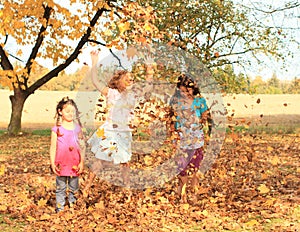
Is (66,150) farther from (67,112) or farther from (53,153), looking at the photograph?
(67,112)

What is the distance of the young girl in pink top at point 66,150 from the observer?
5938 mm

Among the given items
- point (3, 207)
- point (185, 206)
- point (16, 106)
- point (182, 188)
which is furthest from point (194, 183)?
point (16, 106)

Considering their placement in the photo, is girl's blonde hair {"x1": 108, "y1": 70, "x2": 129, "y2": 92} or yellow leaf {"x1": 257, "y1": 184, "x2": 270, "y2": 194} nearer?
girl's blonde hair {"x1": 108, "y1": 70, "x2": 129, "y2": 92}

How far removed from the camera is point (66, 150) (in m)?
5.95

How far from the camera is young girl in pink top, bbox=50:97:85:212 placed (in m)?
5.94

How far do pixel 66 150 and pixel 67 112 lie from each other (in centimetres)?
50

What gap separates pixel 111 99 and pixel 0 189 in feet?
9.13

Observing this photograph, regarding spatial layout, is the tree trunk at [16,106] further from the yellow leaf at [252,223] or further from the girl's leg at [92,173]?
the yellow leaf at [252,223]

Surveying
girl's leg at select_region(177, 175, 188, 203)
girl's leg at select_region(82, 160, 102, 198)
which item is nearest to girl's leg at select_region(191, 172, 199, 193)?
girl's leg at select_region(177, 175, 188, 203)

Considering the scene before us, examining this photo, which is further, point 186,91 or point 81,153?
point 186,91

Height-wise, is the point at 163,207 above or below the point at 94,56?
below

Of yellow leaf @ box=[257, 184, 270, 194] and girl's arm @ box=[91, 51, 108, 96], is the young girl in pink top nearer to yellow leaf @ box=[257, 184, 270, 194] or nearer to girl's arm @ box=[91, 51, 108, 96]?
girl's arm @ box=[91, 51, 108, 96]

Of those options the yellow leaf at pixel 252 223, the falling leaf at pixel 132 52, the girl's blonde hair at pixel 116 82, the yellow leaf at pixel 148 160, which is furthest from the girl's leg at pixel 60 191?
the yellow leaf at pixel 148 160

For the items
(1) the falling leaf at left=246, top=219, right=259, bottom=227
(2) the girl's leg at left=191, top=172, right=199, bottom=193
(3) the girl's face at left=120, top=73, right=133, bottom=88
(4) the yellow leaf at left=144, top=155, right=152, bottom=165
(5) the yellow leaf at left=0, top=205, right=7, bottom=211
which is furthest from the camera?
(4) the yellow leaf at left=144, top=155, right=152, bottom=165
